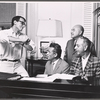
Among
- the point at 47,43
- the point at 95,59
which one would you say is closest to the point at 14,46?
the point at 47,43

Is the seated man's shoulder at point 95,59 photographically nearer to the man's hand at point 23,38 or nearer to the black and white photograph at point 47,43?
the black and white photograph at point 47,43

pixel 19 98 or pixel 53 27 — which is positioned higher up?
pixel 53 27

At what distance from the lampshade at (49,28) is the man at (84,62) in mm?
295

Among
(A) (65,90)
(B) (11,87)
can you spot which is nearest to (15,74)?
(B) (11,87)

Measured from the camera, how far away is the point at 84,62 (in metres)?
2.38

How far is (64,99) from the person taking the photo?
2.25 metres

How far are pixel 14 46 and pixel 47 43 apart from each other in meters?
0.44

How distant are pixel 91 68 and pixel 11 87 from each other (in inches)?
40.4

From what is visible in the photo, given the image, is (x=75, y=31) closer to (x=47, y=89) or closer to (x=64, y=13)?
(x=64, y=13)

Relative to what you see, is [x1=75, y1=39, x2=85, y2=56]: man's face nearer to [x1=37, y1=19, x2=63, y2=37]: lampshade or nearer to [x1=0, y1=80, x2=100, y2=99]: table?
[x1=37, y1=19, x2=63, y2=37]: lampshade

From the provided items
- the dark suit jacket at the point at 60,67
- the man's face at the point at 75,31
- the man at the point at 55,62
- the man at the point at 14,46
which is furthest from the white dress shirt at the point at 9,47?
the man's face at the point at 75,31

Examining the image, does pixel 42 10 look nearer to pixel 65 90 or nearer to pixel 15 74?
pixel 15 74

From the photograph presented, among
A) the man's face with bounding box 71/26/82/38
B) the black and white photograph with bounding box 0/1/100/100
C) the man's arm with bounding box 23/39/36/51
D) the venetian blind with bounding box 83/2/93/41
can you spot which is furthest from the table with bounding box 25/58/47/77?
the venetian blind with bounding box 83/2/93/41

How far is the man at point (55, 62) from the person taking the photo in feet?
7.84
